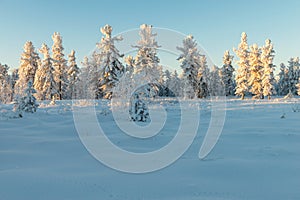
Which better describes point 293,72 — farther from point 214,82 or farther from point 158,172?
point 158,172

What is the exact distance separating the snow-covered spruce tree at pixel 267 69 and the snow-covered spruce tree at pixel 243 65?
2700 mm

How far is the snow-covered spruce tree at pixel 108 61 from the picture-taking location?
101 feet

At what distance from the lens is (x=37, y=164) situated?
17.2 ft

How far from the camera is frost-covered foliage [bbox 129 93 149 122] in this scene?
12.2 m

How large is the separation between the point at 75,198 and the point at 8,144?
4634 mm

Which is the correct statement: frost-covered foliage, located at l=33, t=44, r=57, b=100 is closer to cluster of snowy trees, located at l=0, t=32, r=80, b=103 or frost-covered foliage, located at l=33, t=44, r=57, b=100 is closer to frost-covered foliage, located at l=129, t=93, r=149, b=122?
cluster of snowy trees, located at l=0, t=32, r=80, b=103

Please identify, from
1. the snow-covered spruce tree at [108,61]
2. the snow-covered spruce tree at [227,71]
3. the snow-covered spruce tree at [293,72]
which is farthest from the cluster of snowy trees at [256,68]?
the snow-covered spruce tree at [293,72]

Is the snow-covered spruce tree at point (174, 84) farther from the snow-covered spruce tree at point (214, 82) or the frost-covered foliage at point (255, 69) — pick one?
the frost-covered foliage at point (255, 69)

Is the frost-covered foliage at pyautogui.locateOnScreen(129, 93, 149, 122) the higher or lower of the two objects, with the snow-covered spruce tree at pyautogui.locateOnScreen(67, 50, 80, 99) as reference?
lower

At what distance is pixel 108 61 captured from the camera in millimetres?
30906

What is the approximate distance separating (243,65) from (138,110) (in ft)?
111

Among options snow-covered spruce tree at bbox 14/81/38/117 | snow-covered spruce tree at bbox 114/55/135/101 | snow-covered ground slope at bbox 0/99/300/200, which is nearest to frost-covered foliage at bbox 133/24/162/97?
snow-covered spruce tree at bbox 114/55/135/101

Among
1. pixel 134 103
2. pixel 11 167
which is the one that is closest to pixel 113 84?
pixel 134 103

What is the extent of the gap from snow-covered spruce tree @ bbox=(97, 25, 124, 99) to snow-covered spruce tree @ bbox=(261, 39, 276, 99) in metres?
24.5
